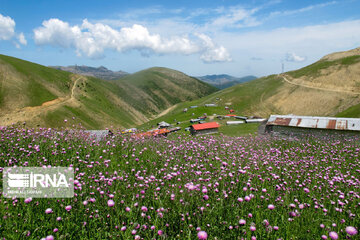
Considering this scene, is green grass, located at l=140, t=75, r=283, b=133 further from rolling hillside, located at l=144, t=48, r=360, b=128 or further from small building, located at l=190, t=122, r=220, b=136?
small building, located at l=190, t=122, r=220, b=136

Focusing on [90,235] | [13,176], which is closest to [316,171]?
[90,235]

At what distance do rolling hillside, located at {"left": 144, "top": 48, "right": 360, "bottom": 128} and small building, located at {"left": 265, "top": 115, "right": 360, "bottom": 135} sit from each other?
48023 mm

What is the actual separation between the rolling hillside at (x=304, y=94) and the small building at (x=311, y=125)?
48.0m

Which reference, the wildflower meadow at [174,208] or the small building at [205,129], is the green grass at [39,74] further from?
the wildflower meadow at [174,208]

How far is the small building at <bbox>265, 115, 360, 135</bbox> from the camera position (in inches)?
1207

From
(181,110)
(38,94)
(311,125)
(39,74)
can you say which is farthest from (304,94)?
(39,74)

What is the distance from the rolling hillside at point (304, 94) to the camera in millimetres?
87250

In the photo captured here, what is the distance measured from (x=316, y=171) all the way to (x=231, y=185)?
4.47 metres

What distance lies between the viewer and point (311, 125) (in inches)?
1312

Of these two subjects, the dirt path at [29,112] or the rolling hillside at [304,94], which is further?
the rolling hillside at [304,94]

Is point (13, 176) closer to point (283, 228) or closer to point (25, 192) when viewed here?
point (25, 192)

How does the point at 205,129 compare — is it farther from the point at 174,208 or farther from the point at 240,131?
the point at 174,208

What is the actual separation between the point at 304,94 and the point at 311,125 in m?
76.0

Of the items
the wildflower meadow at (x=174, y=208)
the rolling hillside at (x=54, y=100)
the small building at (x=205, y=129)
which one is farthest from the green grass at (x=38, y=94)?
the wildflower meadow at (x=174, y=208)
